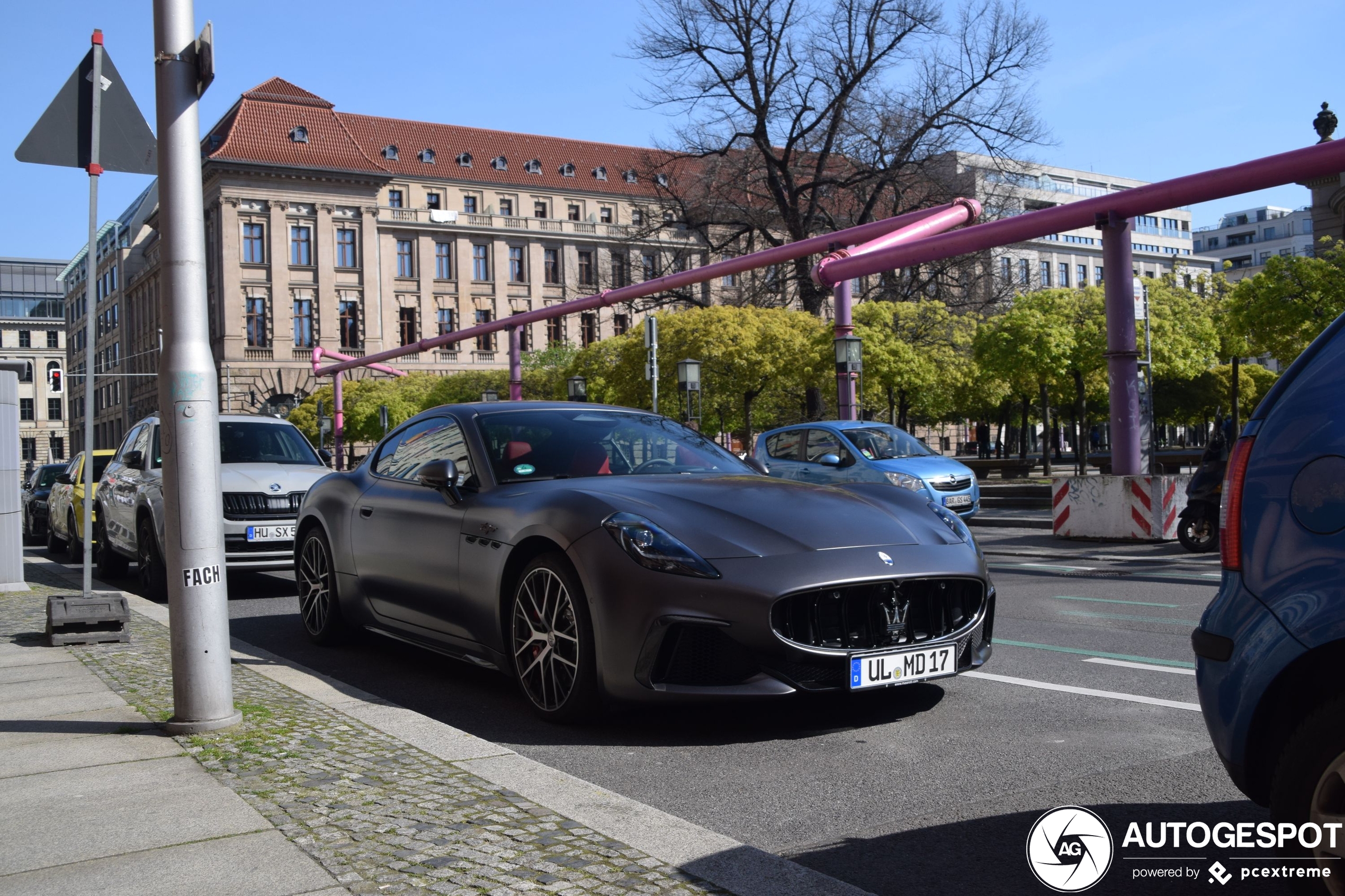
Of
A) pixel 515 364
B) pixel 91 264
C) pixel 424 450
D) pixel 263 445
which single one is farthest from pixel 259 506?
pixel 515 364

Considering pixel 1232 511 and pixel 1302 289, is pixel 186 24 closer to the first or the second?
pixel 1232 511

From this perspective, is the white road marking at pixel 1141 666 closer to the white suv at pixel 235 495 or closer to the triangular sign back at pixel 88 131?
the triangular sign back at pixel 88 131

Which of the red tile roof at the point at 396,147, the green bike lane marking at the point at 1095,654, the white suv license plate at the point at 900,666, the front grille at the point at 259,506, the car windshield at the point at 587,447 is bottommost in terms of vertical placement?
the green bike lane marking at the point at 1095,654

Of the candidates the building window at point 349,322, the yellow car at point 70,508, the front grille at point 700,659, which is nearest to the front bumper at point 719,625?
the front grille at point 700,659

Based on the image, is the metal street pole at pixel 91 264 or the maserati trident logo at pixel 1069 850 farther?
the metal street pole at pixel 91 264

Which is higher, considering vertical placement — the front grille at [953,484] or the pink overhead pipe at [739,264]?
the pink overhead pipe at [739,264]

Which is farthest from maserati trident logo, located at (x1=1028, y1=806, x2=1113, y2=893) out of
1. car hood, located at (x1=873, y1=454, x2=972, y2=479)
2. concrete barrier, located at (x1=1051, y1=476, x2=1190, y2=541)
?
car hood, located at (x1=873, y1=454, x2=972, y2=479)

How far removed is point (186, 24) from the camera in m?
5.17

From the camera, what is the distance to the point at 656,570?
16.1ft

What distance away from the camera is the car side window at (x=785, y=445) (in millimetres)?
18719

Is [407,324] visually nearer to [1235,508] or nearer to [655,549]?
[655,549]

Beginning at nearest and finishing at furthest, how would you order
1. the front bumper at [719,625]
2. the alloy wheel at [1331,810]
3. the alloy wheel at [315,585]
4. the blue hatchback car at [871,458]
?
the alloy wheel at [1331,810] < the front bumper at [719,625] < the alloy wheel at [315,585] < the blue hatchback car at [871,458]

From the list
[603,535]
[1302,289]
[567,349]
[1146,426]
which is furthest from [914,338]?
A: [603,535]

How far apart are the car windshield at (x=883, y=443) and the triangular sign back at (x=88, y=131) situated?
12342 millimetres
